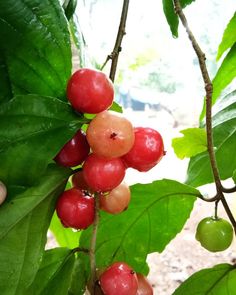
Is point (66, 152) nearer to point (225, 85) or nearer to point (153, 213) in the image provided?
point (153, 213)

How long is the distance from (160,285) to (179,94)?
238 centimetres

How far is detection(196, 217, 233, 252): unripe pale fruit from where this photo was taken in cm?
47

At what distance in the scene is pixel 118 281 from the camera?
36 centimetres

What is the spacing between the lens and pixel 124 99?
3.48 meters

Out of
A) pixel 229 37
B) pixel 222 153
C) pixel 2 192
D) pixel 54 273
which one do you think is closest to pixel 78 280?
pixel 54 273

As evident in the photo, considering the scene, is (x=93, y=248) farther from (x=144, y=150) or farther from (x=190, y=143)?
(x=190, y=143)

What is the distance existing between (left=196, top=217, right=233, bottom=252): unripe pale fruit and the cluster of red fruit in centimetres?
13

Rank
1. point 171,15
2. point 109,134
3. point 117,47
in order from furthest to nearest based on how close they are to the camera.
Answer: point 171,15, point 117,47, point 109,134

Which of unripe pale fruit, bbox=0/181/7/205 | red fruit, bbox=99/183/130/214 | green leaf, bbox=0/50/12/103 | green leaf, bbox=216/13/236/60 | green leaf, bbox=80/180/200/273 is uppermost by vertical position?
green leaf, bbox=0/50/12/103

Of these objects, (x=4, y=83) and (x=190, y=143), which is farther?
(x=190, y=143)

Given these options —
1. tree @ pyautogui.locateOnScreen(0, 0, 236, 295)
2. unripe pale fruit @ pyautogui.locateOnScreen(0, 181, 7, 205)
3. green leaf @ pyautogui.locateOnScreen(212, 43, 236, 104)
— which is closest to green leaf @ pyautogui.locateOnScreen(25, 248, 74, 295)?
tree @ pyautogui.locateOnScreen(0, 0, 236, 295)

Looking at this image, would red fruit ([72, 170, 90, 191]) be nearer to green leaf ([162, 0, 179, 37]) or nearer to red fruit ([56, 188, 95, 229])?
red fruit ([56, 188, 95, 229])

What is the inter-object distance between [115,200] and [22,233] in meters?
0.08

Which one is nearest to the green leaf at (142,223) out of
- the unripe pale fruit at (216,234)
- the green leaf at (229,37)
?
the unripe pale fruit at (216,234)
